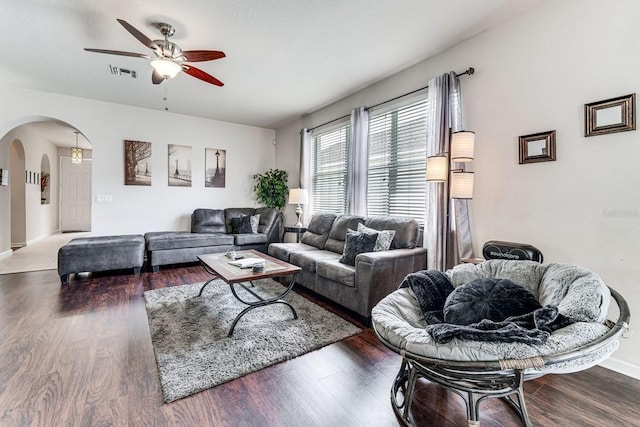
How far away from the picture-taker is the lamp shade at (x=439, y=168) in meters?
2.75

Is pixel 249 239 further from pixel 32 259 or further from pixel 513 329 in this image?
pixel 513 329

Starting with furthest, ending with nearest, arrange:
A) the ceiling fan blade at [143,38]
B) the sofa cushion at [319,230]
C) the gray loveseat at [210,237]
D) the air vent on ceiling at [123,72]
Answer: the gray loveseat at [210,237] → the sofa cushion at [319,230] → the air vent on ceiling at [123,72] → the ceiling fan blade at [143,38]

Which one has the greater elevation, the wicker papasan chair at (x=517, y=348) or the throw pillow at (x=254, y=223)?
the throw pillow at (x=254, y=223)

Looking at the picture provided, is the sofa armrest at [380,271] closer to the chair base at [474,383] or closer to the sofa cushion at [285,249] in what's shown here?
the chair base at [474,383]

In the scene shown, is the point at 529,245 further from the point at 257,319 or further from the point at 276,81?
the point at 276,81

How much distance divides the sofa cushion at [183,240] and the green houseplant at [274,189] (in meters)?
1.42

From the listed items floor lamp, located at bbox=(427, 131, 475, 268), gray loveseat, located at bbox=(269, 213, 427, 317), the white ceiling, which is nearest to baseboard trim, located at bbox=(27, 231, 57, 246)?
the white ceiling

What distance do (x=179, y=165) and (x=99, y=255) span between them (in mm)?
2267

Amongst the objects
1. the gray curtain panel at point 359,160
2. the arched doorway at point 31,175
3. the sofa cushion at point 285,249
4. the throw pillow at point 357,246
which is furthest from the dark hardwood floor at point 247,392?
the arched doorway at point 31,175

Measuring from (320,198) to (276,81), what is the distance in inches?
85.0

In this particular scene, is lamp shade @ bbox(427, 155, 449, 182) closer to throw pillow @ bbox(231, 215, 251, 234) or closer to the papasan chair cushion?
the papasan chair cushion

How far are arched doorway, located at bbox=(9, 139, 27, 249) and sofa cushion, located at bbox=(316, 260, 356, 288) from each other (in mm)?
7085

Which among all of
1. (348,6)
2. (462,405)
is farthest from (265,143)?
(462,405)

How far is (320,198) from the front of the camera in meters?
5.30
